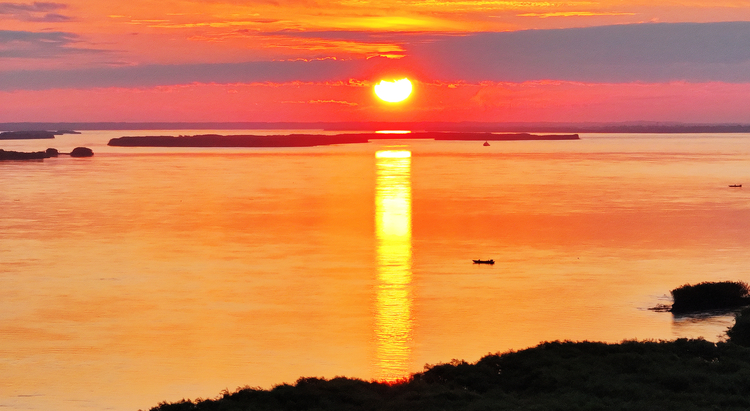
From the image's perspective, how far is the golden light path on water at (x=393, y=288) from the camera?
18439 mm

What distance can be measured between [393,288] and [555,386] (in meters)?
12.2

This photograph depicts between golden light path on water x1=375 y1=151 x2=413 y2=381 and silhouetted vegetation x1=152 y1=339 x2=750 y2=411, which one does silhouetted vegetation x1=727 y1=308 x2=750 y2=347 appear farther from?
golden light path on water x1=375 y1=151 x2=413 y2=381

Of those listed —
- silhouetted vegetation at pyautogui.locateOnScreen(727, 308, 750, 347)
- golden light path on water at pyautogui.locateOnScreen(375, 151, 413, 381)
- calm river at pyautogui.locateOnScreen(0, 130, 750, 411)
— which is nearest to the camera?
silhouetted vegetation at pyautogui.locateOnScreen(727, 308, 750, 347)

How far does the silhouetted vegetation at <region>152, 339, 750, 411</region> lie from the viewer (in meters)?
12.8

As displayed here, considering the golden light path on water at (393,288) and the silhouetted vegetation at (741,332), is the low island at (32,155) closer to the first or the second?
the golden light path on water at (393,288)

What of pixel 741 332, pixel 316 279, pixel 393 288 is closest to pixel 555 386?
pixel 741 332

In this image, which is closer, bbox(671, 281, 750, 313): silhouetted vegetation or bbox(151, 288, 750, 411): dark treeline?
bbox(151, 288, 750, 411): dark treeline

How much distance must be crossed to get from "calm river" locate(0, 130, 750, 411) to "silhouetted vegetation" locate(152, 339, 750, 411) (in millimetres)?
3341

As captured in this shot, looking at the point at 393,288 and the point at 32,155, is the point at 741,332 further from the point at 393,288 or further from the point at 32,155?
the point at 32,155

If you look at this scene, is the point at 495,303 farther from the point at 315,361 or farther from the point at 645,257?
the point at 645,257

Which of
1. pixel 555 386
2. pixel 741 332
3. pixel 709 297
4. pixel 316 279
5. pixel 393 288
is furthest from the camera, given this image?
pixel 316 279

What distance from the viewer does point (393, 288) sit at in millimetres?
25734

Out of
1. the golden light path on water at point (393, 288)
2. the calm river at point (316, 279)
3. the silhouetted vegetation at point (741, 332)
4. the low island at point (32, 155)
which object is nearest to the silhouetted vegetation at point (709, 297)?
the calm river at point (316, 279)

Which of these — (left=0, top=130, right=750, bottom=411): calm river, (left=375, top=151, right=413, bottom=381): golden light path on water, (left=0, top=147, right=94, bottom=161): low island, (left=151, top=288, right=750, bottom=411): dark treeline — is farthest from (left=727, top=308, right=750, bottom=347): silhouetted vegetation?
(left=0, top=147, right=94, bottom=161): low island
